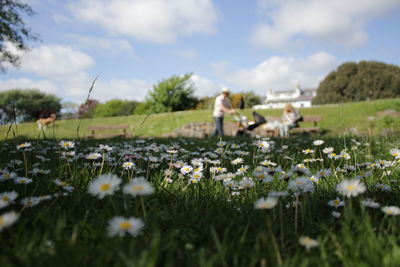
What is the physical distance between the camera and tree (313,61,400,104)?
44594 mm

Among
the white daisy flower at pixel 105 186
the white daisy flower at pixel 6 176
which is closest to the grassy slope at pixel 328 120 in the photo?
the white daisy flower at pixel 6 176

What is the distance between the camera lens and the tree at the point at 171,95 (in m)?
40.4

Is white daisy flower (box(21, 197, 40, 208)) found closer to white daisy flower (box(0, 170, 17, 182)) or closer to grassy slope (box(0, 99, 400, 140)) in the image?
white daisy flower (box(0, 170, 17, 182))

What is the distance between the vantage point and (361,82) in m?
45.5

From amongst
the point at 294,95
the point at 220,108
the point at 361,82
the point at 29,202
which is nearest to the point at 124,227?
the point at 29,202

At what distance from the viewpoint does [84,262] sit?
0.95 m

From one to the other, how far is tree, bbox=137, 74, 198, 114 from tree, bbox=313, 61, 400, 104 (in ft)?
78.6

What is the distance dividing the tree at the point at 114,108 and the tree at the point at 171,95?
29.6 ft

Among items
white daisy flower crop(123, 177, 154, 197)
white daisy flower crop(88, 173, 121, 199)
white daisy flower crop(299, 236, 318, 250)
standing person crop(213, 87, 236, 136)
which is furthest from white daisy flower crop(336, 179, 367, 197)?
standing person crop(213, 87, 236, 136)

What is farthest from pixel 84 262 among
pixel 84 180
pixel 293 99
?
pixel 293 99

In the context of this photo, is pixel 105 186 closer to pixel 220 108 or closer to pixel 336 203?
pixel 336 203

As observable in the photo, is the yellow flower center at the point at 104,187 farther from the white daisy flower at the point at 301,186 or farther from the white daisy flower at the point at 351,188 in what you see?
the white daisy flower at the point at 351,188

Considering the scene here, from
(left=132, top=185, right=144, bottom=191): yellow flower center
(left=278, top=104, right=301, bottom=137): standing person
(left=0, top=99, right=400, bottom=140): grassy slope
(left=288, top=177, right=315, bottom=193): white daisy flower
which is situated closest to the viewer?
(left=132, top=185, right=144, bottom=191): yellow flower center

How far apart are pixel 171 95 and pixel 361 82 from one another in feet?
101
